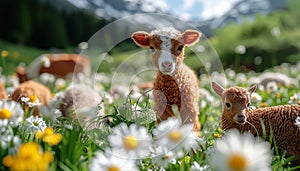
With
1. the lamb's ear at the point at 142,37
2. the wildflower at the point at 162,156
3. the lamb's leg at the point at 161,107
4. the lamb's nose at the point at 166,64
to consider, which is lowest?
the wildflower at the point at 162,156

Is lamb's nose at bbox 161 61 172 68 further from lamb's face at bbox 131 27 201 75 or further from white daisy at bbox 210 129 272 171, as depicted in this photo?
white daisy at bbox 210 129 272 171

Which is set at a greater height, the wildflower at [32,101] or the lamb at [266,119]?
the wildflower at [32,101]

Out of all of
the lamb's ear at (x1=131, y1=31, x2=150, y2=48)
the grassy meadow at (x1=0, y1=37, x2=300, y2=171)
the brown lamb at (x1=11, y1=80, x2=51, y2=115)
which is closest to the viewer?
the grassy meadow at (x1=0, y1=37, x2=300, y2=171)

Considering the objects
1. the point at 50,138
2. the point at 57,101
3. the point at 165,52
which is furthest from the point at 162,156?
the point at 57,101

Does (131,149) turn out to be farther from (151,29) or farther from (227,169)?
(151,29)

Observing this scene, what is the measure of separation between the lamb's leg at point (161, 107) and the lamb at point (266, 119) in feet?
1.33

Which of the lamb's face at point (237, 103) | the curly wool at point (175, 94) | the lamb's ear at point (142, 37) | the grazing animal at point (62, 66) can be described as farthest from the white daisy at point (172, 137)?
the grazing animal at point (62, 66)

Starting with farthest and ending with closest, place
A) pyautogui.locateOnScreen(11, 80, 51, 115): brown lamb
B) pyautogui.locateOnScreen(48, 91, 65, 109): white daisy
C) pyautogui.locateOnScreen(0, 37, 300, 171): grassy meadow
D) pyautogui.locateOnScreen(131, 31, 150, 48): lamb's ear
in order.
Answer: pyautogui.locateOnScreen(11, 80, 51, 115): brown lamb < pyautogui.locateOnScreen(48, 91, 65, 109): white daisy < pyautogui.locateOnScreen(131, 31, 150, 48): lamb's ear < pyautogui.locateOnScreen(0, 37, 300, 171): grassy meadow

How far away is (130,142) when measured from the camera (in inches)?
77.9

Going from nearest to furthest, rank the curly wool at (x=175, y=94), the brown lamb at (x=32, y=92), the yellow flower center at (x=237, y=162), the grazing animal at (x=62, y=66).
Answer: the yellow flower center at (x=237, y=162), the curly wool at (x=175, y=94), the brown lamb at (x=32, y=92), the grazing animal at (x=62, y=66)

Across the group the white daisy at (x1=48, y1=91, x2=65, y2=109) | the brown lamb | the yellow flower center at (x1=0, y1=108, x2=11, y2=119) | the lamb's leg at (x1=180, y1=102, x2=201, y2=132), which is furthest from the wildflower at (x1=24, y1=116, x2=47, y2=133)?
the brown lamb

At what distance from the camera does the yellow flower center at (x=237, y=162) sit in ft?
5.42

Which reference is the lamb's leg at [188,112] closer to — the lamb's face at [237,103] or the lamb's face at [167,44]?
the lamb's face at [167,44]

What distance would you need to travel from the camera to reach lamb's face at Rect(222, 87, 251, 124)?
2.61 m
